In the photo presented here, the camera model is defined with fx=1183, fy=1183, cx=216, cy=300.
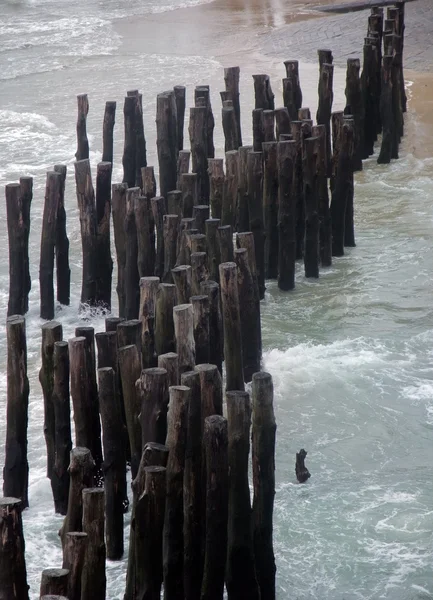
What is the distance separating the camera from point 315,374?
891 cm

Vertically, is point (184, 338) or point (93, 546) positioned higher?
point (184, 338)

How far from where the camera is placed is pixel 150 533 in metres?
5.52

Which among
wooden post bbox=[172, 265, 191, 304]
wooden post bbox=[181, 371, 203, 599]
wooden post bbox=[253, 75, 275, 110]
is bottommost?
wooden post bbox=[181, 371, 203, 599]

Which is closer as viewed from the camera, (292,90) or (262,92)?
(262,92)

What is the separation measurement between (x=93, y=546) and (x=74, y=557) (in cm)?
17

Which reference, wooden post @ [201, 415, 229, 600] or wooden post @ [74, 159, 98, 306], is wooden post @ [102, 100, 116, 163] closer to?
wooden post @ [74, 159, 98, 306]

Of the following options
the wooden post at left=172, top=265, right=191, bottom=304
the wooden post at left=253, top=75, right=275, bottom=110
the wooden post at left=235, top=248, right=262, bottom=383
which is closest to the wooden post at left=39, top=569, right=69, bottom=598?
the wooden post at left=172, top=265, right=191, bottom=304

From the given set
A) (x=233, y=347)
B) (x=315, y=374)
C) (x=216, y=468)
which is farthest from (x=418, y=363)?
(x=216, y=468)

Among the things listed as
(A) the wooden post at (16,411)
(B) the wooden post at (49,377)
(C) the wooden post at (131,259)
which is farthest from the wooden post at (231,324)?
(C) the wooden post at (131,259)

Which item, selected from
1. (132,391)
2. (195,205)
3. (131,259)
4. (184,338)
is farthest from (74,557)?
(195,205)

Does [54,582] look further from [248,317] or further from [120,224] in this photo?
[120,224]

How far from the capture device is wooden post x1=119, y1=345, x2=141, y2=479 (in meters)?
6.44

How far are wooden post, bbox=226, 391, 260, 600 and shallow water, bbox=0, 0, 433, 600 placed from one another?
448 mm

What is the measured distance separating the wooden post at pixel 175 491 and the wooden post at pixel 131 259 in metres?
3.80
